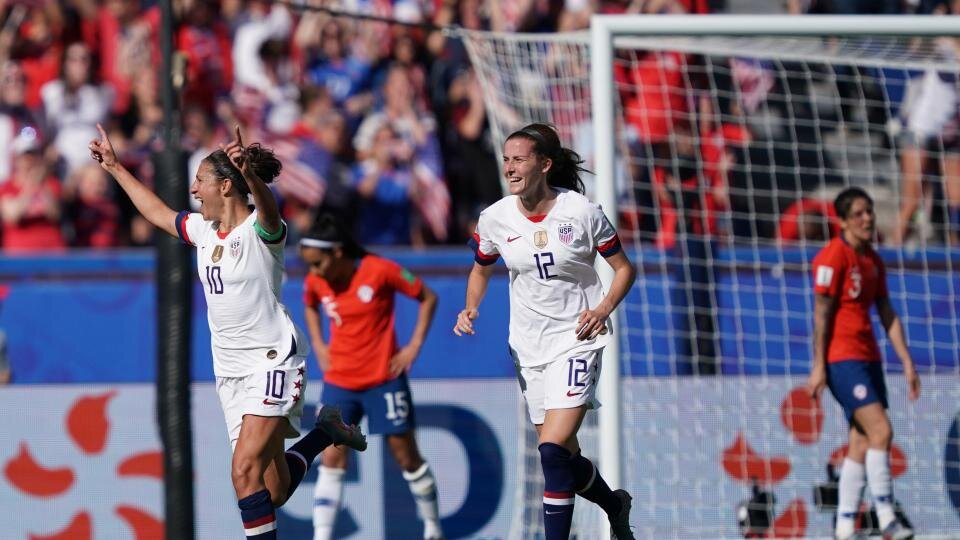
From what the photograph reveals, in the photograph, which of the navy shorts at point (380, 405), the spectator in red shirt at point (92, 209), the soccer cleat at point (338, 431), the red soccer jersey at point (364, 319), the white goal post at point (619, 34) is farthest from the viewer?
the spectator in red shirt at point (92, 209)

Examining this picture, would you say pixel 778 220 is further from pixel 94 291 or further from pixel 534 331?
pixel 94 291

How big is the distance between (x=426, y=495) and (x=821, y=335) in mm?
2717

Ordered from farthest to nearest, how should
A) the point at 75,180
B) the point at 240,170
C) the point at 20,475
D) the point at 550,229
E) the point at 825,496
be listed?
the point at 75,180
the point at 825,496
the point at 20,475
the point at 550,229
the point at 240,170

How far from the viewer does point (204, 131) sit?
37.6ft

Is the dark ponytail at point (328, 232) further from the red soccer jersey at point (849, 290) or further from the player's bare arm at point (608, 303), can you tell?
the red soccer jersey at point (849, 290)

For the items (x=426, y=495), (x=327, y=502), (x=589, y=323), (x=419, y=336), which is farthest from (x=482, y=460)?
(x=589, y=323)

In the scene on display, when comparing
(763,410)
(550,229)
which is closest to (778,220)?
(763,410)

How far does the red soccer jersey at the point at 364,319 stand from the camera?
892 centimetres

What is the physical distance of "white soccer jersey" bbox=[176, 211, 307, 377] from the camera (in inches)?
251

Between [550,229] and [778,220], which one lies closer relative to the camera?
[550,229]

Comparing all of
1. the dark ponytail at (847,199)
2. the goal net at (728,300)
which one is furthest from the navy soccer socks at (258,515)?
the dark ponytail at (847,199)

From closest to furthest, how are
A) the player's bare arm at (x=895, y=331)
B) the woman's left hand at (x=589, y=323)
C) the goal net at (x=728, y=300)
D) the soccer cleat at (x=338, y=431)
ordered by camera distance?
the woman's left hand at (x=589, y=323), the soccer cleat at (x=338, y=431), the player's bare arm at (x=895, y=331), the goal net at (x=728, y=300)

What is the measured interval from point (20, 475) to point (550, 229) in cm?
431

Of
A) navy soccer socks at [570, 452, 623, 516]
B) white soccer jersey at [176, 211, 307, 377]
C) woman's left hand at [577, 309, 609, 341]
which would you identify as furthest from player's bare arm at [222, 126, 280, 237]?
navy soccer socks at [570, 452, 623, 516]
